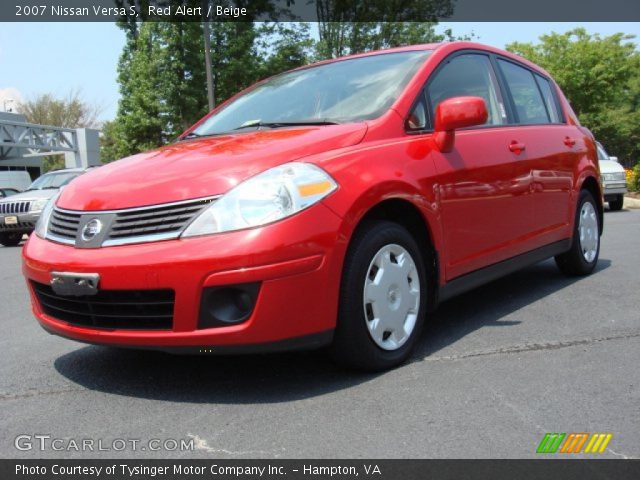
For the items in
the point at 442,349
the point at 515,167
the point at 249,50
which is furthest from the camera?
the point at 249,50

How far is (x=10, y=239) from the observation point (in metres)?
12.7

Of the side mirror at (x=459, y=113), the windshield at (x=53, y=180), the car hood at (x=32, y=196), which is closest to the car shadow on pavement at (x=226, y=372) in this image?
the side mirror at (x=459, y=113)

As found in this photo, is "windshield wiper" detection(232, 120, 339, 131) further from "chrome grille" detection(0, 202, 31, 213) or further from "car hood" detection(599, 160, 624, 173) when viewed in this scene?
"car hood" detection(599, 160, 624, 173)

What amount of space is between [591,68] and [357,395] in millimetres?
33090

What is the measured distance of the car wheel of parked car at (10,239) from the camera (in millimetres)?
12547

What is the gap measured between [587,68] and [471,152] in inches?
1247

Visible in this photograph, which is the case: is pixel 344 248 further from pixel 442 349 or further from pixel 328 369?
pixel 442 349

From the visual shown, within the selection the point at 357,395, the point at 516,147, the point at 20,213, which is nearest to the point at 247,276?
the point at 357,395

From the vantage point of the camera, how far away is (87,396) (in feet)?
9.62

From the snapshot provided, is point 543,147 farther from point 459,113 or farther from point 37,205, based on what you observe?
point 37,205

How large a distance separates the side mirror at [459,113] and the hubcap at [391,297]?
769mm

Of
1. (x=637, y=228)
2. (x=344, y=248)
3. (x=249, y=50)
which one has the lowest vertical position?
(x=637, y=228)

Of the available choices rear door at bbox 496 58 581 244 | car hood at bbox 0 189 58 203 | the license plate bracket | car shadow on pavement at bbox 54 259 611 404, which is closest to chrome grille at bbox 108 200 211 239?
the license plate bracket

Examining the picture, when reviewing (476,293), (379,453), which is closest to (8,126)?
(476,293)
